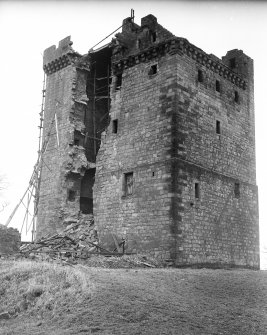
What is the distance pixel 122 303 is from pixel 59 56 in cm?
1812

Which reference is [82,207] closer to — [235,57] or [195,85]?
[195,85]

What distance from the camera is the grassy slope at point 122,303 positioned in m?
10.9

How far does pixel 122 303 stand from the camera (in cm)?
1182

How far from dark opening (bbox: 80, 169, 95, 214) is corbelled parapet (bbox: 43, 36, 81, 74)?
6.14 m

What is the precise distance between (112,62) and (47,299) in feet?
51.1

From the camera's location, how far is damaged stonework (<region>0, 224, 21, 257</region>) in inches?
805

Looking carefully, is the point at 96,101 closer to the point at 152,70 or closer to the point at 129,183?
the point at 152,70

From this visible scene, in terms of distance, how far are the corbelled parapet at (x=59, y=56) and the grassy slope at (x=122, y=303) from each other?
44.3 feet

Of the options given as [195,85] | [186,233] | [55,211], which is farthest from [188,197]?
[55,211]

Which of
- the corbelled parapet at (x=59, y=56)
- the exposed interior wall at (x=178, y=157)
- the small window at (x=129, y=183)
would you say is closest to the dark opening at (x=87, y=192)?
the exposed interior wall at (x=178, y=157)

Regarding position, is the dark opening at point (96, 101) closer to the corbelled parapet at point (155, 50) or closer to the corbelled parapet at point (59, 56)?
the corbelled parapet at point (59, 56)

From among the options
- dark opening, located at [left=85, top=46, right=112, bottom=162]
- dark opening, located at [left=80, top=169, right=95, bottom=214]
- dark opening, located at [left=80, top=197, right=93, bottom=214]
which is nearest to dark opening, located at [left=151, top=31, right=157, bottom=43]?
dark opening, located at [left=85, top=46, right=112, bottom=162]

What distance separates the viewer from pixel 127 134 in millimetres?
23391

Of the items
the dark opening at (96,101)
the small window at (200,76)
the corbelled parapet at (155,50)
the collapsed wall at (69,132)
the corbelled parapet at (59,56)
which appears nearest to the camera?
the corbelled parapet at (155,50)
